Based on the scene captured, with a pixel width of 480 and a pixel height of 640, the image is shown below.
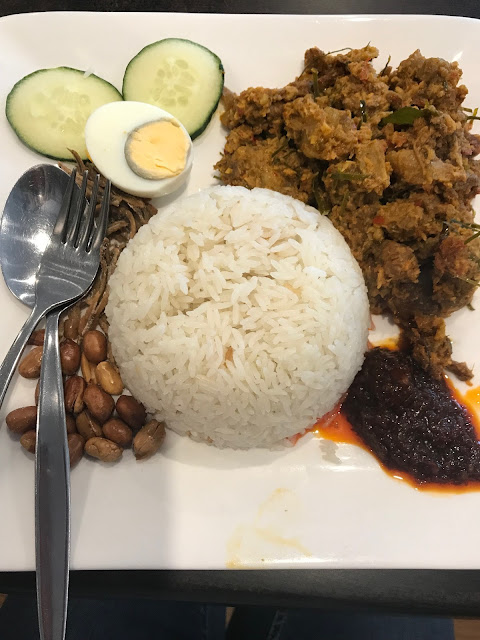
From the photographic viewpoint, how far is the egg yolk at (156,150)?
2328 mm

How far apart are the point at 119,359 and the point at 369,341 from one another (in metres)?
1.18

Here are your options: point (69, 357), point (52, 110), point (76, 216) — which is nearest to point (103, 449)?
point (69, 357)

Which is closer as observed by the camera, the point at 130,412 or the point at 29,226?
the point at 130,412

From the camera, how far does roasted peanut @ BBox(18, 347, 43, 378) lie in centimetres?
208

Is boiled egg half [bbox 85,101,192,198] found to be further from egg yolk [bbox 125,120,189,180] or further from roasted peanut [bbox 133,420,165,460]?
roasted peanut [bbox 133,420,165,460]

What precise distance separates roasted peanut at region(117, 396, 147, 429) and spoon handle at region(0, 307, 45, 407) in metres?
0.45

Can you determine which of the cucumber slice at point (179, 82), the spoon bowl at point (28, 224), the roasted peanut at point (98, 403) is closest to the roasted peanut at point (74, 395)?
the roasted peanut at point (98, 403)

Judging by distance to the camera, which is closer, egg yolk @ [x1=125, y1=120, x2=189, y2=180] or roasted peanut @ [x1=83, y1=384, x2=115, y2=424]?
roasted peanut @ [x1=83, y1=384, x2=115, y2=424]

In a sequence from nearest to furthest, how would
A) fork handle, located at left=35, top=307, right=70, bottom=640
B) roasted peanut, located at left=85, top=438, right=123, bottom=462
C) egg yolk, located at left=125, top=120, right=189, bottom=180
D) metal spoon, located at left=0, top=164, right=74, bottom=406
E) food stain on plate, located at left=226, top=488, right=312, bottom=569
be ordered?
fork handle, located at left=35, top=307, right=70, bottom=640, food stain on plate, located at left=226, top=488, right=312, bottom=569, roasted peanut, located at left=85, top=438, right=123, bottom=462, metal spoon, located at left=0, top=164, right=74, bottom=406, egg yolk, located at left=125, top=120, right=189, bottom=180

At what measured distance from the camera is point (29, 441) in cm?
194

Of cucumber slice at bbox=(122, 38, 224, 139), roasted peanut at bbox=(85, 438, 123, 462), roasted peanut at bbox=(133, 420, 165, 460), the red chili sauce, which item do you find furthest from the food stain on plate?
cucumber slice at bbox=(122, 38, 224, 139)

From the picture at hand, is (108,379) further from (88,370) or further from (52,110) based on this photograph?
(52,110)

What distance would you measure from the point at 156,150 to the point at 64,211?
53cm

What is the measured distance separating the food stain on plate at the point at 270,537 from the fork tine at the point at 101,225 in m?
1.38
